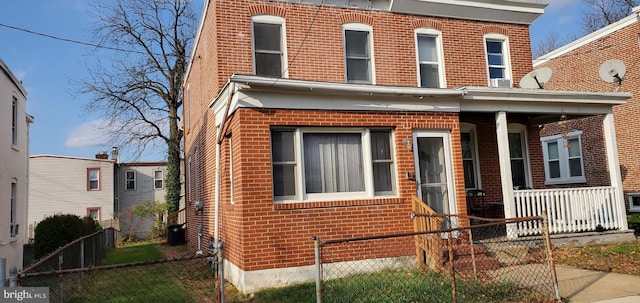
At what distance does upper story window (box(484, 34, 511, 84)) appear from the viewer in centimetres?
1271

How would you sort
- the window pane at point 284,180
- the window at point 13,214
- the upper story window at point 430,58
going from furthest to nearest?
the window at point 13,214 < the upper story window at point 430,58 < the window pane at point 284,180

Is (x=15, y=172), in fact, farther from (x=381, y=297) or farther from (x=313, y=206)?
(x=381, y=297)

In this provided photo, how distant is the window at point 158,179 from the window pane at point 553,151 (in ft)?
81.9

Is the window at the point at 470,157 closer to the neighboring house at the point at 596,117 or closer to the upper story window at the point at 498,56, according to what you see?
the upper story window at the point at 498,56

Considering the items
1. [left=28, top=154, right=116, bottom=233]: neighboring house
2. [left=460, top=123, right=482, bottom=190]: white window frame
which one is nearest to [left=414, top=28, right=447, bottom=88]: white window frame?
→ [left=460, top=123, right=482, bottom=190]: white window frame

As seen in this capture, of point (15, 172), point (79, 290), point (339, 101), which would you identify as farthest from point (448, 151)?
point (15, 172)

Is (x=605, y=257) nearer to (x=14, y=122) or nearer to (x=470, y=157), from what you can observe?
(x=470, y=157)

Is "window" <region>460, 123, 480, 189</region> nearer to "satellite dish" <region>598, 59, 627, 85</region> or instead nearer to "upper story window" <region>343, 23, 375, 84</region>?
"upper story window" <region>343, 23, 375, 84</region>

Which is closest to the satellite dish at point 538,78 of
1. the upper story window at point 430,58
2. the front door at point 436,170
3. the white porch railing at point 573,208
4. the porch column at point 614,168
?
the porch column at point 614,168

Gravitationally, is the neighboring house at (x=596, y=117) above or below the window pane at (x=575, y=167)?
above

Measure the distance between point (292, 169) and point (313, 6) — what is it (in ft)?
15.1

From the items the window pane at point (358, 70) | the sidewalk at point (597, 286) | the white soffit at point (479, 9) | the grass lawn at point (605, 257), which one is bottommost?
the sidewalk at point (597, 286)

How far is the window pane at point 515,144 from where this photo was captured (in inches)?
508

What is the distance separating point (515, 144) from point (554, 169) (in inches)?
301
